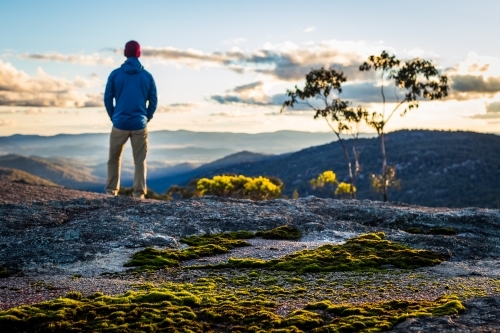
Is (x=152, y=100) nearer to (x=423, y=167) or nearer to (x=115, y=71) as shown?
(x=115, y=71)

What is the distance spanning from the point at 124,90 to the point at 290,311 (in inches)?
531

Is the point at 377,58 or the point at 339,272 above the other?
the point at 377,58

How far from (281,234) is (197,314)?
9.55 m

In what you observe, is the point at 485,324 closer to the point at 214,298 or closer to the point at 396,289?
the point at 396,289

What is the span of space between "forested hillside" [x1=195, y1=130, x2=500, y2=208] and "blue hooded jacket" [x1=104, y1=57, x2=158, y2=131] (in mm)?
91088

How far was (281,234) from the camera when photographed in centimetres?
1997

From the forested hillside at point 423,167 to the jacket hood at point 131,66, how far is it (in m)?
91.4

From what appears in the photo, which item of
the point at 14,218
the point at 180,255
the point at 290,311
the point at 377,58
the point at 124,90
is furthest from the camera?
the point at 377,58

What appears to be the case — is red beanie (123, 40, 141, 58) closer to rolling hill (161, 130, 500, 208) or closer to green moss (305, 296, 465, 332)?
green moss (305, 296, 465, 332)

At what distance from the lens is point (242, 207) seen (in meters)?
23.6

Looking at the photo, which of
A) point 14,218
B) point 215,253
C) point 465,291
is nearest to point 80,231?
point 14,218

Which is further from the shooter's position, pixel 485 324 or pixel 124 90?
pixel 124 90

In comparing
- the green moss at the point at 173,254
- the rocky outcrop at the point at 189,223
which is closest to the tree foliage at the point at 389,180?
the rocky outcrop at the point at 189,223

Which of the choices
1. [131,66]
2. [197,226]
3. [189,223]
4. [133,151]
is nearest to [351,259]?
[197,226]
